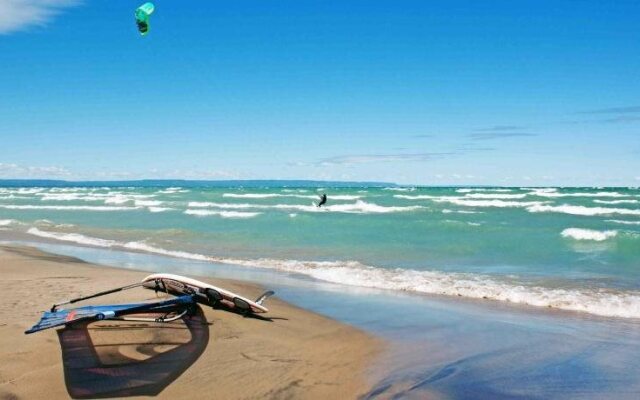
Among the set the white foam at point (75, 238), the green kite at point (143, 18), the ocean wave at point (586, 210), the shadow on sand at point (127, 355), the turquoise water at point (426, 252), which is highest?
the green kite at point (143, 18)

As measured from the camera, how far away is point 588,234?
70.5 ft

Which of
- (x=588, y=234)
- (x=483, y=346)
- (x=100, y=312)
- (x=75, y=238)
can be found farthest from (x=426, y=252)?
(x=75, y=238)

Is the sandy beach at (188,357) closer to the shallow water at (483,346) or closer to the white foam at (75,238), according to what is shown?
the shallow water at (483,346)

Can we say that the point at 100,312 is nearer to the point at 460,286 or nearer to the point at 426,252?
the point at 460,286

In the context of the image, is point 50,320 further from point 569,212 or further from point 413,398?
point 569,212

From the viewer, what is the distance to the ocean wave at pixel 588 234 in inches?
824

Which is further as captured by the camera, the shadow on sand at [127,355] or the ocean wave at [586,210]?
the ocean wave at [586,210]

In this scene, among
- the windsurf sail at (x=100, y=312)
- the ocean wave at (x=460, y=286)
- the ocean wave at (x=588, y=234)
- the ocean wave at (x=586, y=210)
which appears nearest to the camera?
the windsurf sail at (x=100, y=312)

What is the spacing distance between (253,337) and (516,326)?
382 cm

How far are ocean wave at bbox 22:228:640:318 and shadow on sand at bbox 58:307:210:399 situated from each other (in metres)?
5.04

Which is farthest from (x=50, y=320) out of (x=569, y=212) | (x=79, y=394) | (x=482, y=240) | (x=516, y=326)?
(x=569, y=212)

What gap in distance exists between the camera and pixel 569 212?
125 ft

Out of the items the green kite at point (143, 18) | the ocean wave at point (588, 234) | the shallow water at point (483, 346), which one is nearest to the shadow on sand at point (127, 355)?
the shallow water at point (483, 346)

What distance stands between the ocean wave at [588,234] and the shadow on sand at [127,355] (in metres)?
17.7
